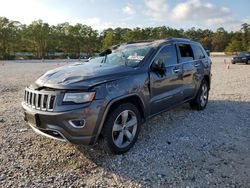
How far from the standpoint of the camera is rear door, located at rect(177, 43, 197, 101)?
5.73 metres

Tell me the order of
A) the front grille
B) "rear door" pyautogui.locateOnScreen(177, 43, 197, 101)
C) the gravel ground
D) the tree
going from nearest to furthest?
the gravel ground
the front grille
"rear door" pyautogui.locateOnScreen(177, 43, 197, 101)
the tree

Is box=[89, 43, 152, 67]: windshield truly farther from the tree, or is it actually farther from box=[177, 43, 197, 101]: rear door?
the tree

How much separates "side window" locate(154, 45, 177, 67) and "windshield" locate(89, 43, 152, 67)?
247 millimetres

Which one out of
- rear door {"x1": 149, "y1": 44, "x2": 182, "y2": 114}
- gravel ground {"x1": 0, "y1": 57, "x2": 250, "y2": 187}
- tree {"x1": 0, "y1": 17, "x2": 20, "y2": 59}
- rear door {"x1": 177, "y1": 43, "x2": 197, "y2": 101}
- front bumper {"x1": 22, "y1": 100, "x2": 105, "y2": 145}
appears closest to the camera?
gravel ground {"x1": 0, "y1": 57, "x2": 250, "y2": 187}

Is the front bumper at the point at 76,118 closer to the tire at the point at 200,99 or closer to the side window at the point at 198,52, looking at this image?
the tire at the point at 200,99

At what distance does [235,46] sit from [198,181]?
7145 cm

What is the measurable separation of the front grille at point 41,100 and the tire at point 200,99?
3924 mm

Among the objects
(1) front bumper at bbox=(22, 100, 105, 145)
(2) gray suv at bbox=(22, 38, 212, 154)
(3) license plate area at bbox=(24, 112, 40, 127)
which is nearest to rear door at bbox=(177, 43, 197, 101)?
(2) gray suv at bbox=(22, 38, 212, 154)

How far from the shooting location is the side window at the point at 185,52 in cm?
581

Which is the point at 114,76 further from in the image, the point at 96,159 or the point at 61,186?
the point at 61,186

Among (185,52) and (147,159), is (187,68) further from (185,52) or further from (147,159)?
(147,159)

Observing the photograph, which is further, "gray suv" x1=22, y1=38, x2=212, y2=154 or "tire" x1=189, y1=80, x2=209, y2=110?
"tire" x1=189, y1=80, x2=209, y2=110

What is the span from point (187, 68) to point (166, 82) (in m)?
1.13

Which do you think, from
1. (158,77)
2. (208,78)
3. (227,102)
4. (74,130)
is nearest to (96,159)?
(74,130)
